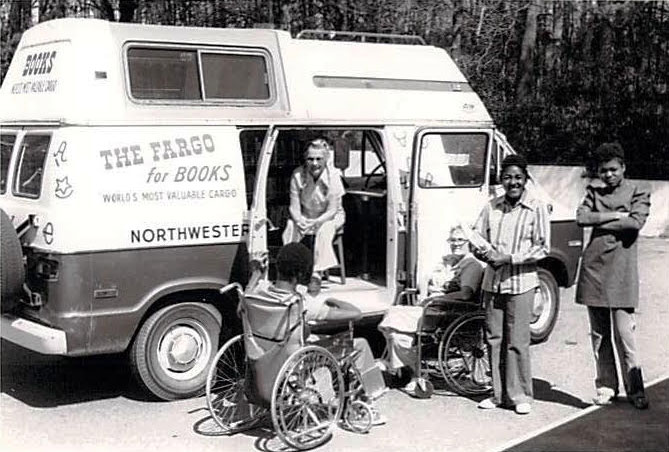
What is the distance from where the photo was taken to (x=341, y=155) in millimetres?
9531

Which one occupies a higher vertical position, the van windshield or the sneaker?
the van windshield

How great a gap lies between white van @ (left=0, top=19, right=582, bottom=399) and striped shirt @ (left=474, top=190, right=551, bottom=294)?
1331 mm

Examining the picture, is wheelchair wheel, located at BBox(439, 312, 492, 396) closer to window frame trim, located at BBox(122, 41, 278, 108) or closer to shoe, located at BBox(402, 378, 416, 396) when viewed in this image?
shoe, located at BBox(402, 378, 416, 396)

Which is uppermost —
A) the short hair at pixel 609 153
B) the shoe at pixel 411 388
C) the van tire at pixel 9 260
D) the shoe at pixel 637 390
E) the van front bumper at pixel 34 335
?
the short hair at pixel 609 153

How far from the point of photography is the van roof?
678 centimetres

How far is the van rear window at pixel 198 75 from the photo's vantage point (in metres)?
7.03

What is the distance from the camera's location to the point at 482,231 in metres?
6.75

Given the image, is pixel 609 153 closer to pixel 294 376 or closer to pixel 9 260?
pixel 294 376

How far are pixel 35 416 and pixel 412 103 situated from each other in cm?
407

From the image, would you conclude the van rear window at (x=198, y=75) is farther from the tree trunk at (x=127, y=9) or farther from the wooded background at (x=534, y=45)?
the tree trunk at (x=127, y=9)

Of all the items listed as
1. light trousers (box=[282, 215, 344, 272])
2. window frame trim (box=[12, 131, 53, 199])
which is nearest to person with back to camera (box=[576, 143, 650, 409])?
light trousers (box=[282, 215, 344, 272])

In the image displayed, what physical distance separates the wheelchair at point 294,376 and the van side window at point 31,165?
207cm

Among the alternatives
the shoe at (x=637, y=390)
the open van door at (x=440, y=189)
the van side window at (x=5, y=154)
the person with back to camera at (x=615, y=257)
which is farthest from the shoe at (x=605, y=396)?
the van side window at (x=5, y=154)

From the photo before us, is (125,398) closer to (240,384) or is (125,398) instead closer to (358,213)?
(240,384)
